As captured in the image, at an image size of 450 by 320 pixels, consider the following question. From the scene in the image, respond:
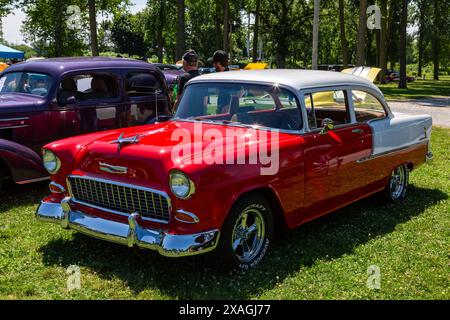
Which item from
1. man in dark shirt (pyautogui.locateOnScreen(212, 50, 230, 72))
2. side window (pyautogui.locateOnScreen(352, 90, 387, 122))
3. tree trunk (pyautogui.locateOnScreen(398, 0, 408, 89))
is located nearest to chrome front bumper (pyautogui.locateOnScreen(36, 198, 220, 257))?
side window (pyautogui.locateOnScreen(352, 90, 387, 122))

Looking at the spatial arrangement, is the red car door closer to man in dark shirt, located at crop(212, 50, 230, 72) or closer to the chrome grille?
the chrome grille

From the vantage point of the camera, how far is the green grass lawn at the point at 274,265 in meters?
3.90

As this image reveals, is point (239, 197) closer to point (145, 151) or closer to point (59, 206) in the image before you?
point (145, 151)

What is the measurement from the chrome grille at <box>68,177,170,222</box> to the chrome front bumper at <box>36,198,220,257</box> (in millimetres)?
121

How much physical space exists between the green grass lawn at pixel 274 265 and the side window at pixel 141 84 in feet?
8.73

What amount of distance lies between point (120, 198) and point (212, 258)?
922 millimetres

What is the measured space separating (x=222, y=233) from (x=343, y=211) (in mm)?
2560

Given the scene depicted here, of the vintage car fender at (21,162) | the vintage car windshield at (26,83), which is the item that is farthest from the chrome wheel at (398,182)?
the vintage car windshield at (26,83)

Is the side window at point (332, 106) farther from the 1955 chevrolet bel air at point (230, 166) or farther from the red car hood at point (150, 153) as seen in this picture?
the red car hood at point (150, 153)

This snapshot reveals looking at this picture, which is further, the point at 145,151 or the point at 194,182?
the point at 145,151

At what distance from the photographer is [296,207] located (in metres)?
4.57

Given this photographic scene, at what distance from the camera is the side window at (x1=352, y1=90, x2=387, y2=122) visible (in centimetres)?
558
